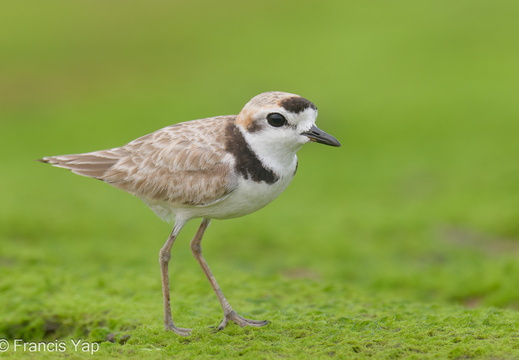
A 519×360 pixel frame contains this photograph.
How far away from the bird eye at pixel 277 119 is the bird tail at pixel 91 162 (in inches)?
68.6

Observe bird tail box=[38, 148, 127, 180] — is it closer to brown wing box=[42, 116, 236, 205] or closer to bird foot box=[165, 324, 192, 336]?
brown wing box=[42, 116, 236, 205]

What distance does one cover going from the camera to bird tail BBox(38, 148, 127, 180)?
788 cm

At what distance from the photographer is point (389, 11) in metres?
32.2

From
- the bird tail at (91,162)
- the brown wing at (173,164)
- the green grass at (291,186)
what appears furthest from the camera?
the green grass at (291,186)

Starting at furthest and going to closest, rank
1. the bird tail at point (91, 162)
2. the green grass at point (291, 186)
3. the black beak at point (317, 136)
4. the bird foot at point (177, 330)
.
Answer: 1. the green grass at point (291, 186)
2. the bird tail at point (91, 162)
3. the bird foot at point (177, 330)
4. the black beak at point (317, 136)

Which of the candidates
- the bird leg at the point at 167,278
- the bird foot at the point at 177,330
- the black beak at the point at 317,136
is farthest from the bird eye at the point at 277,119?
the bird foot at the point at 177,330

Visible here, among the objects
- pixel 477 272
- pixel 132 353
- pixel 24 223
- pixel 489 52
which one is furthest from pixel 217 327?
pixel 489 52

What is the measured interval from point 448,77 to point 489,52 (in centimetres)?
234

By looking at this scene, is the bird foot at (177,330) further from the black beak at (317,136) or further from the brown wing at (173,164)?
the black beak at (317,136)

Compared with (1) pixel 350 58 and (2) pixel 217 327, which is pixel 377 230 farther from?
(1) pixel 350 58

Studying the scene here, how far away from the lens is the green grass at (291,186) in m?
7.98

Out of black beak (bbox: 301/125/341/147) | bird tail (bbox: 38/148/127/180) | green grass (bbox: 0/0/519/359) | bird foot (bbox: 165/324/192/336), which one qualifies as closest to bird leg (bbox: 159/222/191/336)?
bird foot (bbox: 165/324/192/336)

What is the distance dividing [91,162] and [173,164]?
100cm

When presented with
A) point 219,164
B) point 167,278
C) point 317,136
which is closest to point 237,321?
point 167,278
